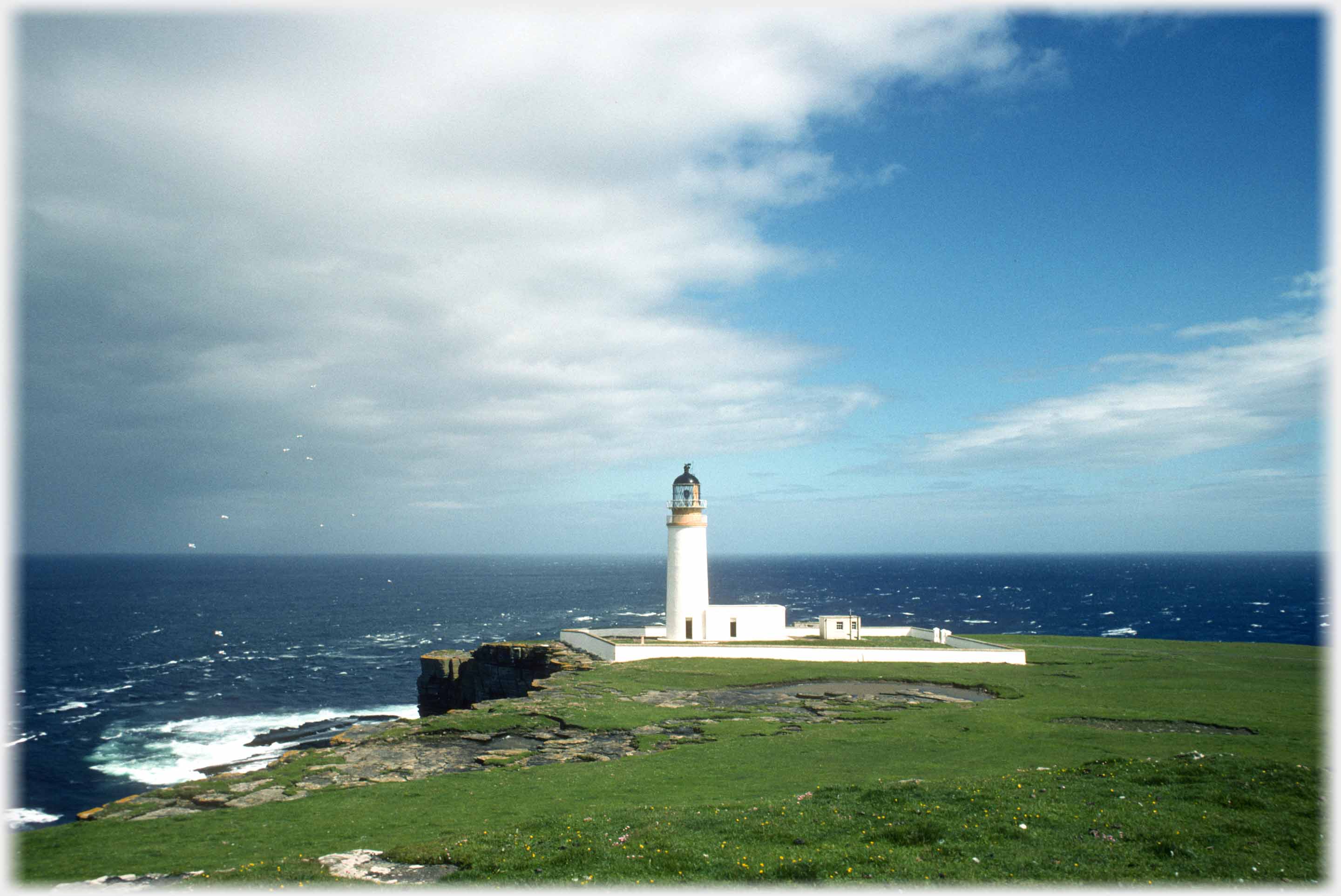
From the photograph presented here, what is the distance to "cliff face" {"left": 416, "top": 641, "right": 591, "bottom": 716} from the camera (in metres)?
45.2

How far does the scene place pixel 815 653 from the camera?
134 ft

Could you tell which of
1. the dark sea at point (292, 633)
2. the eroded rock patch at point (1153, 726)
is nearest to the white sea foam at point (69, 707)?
the dark sea at point (292, 633)

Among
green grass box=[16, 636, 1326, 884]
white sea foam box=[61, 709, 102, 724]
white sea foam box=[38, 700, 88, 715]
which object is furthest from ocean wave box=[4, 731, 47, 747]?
green grass box=[16, 636, 1326, 884]

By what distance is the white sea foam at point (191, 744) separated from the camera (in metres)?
41.7

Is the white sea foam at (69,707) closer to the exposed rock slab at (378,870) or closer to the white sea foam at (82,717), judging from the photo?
the white sea foam at (82,717)

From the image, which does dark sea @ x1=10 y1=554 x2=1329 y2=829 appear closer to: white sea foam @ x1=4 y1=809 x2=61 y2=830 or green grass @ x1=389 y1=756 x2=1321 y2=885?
white sea foam @ x1=4 y1=809 x2=61 y2=830

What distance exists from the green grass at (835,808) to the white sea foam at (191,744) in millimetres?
22382

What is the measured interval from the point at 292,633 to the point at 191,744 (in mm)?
58137

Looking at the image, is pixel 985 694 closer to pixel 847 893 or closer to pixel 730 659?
pixel 730 659

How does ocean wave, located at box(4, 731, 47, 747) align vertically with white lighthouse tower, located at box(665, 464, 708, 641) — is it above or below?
below

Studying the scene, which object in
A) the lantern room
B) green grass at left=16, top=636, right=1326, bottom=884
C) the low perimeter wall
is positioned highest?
the lantern room

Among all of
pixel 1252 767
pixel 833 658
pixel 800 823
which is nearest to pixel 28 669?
pixel 833 658

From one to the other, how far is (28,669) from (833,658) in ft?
253

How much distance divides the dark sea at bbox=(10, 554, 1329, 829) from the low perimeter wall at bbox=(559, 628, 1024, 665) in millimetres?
19723
